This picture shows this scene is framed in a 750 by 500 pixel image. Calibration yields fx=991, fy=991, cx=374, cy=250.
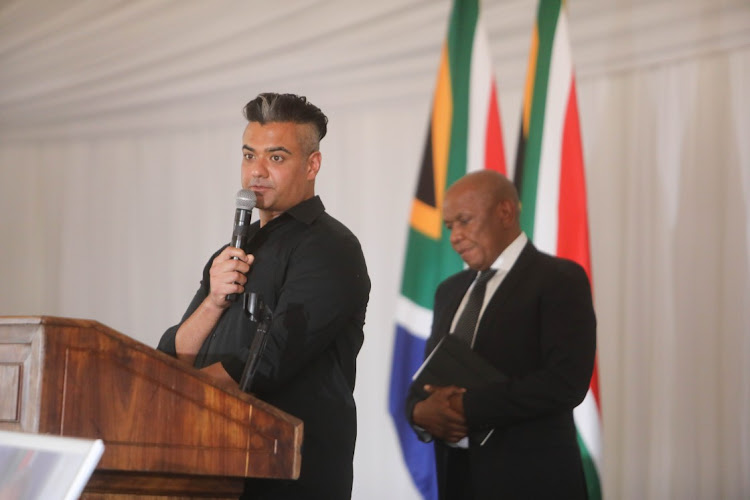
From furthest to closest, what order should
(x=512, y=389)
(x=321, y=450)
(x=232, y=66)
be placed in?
(x=232, y=66) < (x=512, y=389) < (x=321, y=450)

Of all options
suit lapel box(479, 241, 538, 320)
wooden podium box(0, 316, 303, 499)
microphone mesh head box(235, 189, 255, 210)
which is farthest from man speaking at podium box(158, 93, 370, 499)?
suit lapel box(479, 241, 538, 320)

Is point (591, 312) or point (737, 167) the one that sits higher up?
point (737, 167)

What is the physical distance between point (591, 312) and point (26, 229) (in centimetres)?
396

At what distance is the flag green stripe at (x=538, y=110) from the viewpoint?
3.62 metres

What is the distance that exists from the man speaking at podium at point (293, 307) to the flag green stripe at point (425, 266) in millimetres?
1457

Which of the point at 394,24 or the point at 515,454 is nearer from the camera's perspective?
the point at 515,454

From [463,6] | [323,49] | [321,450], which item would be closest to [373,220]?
[323,49]

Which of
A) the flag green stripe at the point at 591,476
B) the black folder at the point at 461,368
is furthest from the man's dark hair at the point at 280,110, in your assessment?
the flag green stripe at the point at 591,476

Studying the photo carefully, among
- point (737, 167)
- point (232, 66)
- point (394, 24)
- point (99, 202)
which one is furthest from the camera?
point (99, 202)

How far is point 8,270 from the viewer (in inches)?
226

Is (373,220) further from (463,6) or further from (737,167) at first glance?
(737,167)

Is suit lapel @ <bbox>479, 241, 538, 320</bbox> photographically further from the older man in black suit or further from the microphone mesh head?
the microphone mesh head

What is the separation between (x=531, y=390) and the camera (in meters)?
2.66

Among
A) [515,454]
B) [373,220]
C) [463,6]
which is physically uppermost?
[463,6]
